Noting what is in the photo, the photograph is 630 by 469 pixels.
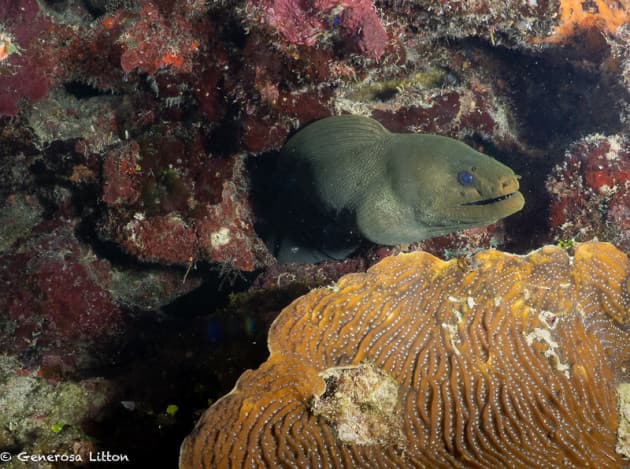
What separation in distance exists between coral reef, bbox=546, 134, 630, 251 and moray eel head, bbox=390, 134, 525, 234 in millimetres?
1504

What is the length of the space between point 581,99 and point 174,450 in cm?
817

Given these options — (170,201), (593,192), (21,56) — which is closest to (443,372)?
(170,201)

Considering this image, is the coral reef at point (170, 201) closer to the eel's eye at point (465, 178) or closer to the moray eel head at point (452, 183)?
the moray eel head at point (452, 183)

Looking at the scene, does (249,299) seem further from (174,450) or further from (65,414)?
(65,414)

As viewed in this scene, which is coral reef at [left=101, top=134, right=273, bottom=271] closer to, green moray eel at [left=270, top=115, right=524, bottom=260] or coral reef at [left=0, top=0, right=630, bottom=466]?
coral reef at [left=0, top=0, right=630, bottom=466]

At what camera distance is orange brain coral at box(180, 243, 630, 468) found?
9.32 feet

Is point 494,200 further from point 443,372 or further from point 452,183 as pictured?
point 443,372

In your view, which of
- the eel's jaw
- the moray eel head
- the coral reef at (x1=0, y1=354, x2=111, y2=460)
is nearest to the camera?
the coral reef at (x1=0, y1=354, x2=111, y2=460)

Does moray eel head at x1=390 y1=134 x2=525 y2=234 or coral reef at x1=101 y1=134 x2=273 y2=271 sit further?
coral reef at x1=101 y1=134 x2=273 y2=271

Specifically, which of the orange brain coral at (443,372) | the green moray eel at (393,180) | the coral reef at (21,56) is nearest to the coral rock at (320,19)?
the green moray eel at (393,180)

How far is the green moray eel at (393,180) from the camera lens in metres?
4.30

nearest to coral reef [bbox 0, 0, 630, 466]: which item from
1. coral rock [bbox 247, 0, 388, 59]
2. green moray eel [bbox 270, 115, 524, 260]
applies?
coral rock [bbox 247, 0, 388, 59]

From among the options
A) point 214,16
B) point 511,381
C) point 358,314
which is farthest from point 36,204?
point 511,381

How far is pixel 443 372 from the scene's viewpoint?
10.1 ft
